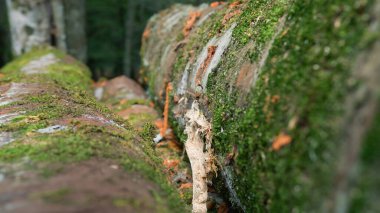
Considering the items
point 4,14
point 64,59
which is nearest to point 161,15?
point 64,59

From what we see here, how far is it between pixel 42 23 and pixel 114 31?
972cm

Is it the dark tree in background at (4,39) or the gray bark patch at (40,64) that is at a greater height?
the gray bark patch at (40,64)

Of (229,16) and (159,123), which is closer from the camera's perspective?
(229,16)

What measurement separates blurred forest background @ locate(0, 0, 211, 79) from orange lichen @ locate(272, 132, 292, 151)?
15042mm

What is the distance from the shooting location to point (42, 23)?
10.2m

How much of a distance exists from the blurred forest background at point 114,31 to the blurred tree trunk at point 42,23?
6067 millimetres

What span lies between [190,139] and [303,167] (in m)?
2.05

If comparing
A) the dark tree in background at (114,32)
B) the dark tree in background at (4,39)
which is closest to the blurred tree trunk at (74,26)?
the dark tree in background at (4,39)

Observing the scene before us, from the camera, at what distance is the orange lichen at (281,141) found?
2.34m

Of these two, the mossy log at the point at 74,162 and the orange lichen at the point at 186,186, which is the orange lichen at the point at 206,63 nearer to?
the mossy log at the point at 74,162

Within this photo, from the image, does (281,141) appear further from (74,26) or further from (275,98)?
(74,26)

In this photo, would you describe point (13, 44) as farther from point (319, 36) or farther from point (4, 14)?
point (319, 36)

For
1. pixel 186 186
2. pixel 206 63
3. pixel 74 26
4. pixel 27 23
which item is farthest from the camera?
pixel 74 26

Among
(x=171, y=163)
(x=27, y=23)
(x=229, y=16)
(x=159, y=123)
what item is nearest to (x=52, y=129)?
(x=171, y=163)
